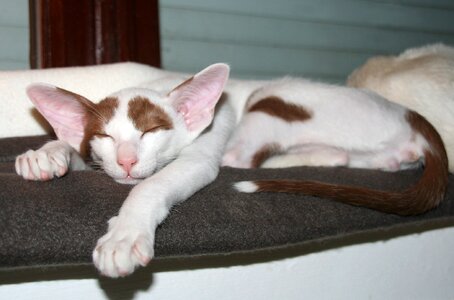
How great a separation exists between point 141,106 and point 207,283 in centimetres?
42

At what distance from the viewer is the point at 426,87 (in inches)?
68.4

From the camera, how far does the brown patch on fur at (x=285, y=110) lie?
→ 1.64m

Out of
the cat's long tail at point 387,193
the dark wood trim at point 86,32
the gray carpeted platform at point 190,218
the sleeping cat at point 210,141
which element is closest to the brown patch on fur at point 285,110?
the sleeping cat at point 210,141

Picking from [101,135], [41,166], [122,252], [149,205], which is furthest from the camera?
[101,135]

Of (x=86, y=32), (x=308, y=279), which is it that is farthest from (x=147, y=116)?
(x=86, y=32)

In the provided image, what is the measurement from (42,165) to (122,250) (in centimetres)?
35

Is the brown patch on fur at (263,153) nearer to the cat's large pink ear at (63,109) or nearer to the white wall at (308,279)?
the white wall at (308,279)

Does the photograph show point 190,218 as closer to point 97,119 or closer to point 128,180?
point 128,180

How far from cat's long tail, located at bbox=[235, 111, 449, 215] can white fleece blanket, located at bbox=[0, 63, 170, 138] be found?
688 millimetres

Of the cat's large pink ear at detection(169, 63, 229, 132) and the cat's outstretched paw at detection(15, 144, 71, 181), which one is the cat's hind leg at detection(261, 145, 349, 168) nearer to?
the cat's large pink ear at detection(169, 63, 229, 132)

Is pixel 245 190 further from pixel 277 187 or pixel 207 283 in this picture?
pixel 207 283

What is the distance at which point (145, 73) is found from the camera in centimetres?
184

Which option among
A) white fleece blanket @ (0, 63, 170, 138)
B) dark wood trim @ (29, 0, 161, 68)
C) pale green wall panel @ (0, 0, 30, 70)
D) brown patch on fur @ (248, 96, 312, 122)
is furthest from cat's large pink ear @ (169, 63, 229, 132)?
pale green wall panel @ (0, 0, 30, 70)

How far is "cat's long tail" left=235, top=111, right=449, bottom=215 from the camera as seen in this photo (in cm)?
128
